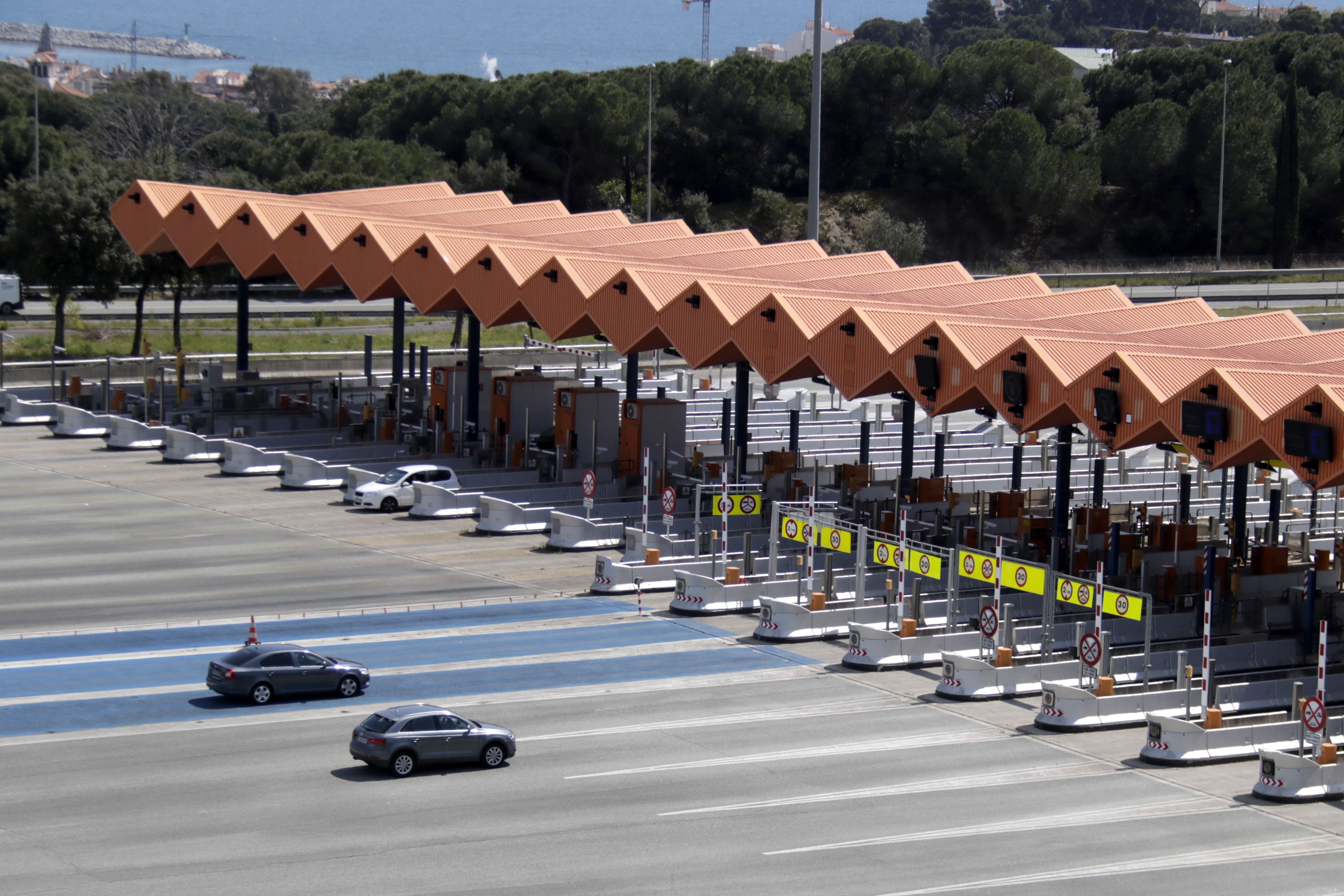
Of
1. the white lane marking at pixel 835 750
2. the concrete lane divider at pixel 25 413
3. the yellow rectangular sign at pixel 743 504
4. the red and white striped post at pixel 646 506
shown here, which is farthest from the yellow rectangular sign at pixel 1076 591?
the concrete lane divider at pixel 25 413

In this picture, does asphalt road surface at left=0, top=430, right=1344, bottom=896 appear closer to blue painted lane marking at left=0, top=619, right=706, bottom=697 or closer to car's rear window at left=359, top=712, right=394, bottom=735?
blue painted lane marking at left=0, top=619, right=706, bottom=697

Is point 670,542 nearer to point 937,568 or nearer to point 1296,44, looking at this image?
point 937,568

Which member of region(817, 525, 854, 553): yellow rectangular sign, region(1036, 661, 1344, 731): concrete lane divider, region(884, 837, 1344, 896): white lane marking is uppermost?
region(817, 525, 854, 553): yellow rectangular sign

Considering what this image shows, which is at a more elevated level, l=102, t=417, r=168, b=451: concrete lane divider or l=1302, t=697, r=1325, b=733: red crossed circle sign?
l=102, t=417, r=168, b=451: concrete lane divider

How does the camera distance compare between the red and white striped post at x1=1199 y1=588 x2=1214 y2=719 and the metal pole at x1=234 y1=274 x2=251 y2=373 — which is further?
the metal pole at x1=234 y1=274 x2=251 y2=373

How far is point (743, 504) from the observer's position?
36.9m

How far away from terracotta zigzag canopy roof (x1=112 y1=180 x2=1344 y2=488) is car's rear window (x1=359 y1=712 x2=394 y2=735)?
16572 millimetres

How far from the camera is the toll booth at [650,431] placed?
46.9 meters

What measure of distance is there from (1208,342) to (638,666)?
55.1 feet

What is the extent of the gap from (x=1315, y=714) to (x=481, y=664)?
45.4ft

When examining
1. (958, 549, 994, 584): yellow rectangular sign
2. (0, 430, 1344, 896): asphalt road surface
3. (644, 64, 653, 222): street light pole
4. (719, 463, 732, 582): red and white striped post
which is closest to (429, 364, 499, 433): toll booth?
(0, 430, 1344, 896): asphalt road surface

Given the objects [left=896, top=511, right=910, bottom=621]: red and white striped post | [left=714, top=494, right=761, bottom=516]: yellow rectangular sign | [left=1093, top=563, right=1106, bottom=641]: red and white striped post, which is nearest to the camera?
[left=1093, top=563, right=1106, bottom=641]: red and white striped post

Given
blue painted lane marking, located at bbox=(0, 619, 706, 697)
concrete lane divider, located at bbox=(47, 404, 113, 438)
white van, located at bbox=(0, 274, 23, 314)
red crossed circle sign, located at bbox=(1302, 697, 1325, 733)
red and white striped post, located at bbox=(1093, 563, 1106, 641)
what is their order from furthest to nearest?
white van, located at bbox=(0, 274, 23, 314), concrete lane divider, located at bbox=(47, 404, 113, 438), blue painted lane marking, located at bbox=(0, 619, 706, 697), red and white striped post, located at bbox=(1093, 563, 1106, 641), red crossed circle sign, located at bbox=(1302, 697, 1325, 733)

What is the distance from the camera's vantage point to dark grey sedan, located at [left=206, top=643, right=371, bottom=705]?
26.8m
